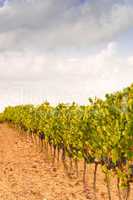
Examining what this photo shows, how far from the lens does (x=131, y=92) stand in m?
14.8

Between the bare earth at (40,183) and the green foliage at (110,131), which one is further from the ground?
the green foliage at (110,131)

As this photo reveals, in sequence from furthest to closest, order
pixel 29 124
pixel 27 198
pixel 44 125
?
pixel 29 124 → pixel 44 125 → pixel 27 198

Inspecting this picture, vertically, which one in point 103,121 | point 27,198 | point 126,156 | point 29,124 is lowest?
point 27,198

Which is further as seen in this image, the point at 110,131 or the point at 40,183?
the point at 40,183

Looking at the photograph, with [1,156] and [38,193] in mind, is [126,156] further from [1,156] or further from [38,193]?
[1,156]

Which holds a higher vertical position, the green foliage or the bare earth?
the green foliage

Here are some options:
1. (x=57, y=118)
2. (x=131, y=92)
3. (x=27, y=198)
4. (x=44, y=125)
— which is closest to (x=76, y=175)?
(x=57, y=118)

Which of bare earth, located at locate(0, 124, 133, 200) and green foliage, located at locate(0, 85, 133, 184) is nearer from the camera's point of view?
green foliage, located at locate(0, 85, 133, 184)

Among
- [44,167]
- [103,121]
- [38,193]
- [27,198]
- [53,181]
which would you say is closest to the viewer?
[103,121]

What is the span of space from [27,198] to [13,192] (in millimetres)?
1547

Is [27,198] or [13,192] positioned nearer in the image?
[27,198]

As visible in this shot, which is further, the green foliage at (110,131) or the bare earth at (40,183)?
the bare earth at (40,183)

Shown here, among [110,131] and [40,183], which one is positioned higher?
[110,131]

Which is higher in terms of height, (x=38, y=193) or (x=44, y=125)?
(x=44, y=125)
